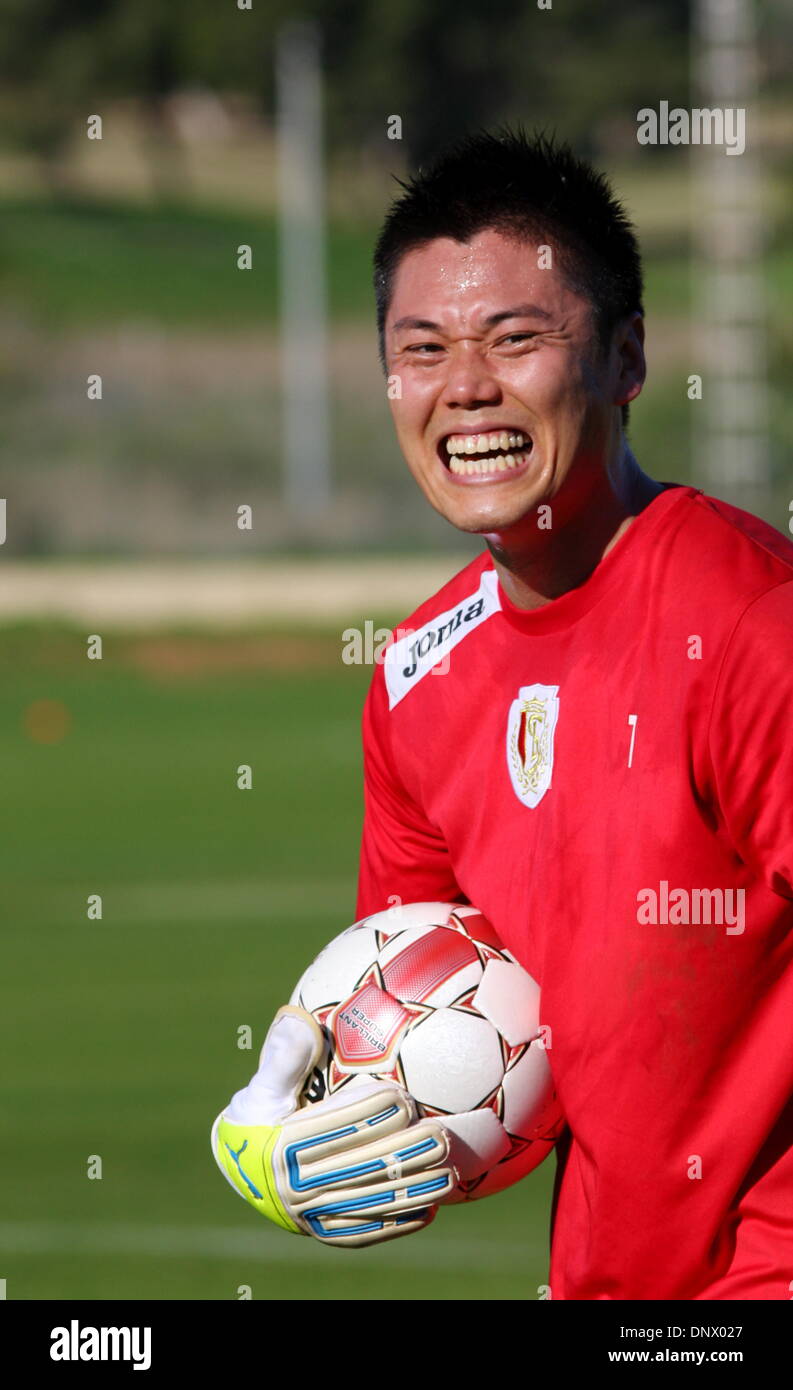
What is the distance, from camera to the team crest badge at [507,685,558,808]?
12.1ft

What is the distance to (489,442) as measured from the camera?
140 inches

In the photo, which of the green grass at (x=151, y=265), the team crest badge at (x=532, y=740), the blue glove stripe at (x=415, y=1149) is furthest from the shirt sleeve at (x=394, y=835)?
the green grass at (x=151, y=265)

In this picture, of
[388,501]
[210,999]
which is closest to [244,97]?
[388,501]

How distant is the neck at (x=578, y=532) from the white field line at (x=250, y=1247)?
140 inches

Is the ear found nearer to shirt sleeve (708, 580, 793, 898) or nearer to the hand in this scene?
shirt sleeve (708, 580, 793, 898)

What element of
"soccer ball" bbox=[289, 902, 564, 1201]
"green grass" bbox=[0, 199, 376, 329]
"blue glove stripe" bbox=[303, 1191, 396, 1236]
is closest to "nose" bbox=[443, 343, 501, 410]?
"soccer ball" bbox=[289, 902, 564, 1201]

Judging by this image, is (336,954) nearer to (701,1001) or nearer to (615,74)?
(701,1001)

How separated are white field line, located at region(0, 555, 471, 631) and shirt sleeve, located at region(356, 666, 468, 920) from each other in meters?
20.8

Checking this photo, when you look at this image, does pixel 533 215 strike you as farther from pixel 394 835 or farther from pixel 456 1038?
pixel 456 1038

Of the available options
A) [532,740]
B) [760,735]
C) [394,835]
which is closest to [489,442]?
[532,740]

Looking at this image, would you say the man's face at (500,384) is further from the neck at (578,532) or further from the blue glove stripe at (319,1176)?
the blue glove stripe at (319,1176)

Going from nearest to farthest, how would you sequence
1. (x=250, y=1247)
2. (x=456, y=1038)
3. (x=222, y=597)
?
(x=456, y=1038), (x=250, y=1247), (x=222, y=597)

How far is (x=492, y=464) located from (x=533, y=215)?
38 centimetres

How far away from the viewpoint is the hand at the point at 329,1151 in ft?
12.0
